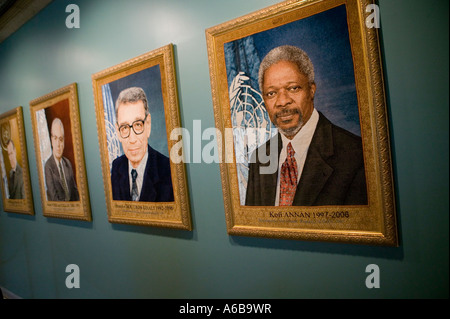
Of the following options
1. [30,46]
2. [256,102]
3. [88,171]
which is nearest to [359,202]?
[256,102]

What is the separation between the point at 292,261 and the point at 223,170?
67 centimetres

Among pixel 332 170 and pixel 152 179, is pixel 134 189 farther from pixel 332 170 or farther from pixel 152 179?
pixel 332 170

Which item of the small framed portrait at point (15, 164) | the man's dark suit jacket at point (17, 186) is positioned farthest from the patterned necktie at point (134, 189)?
the man's dark suit jacket at point (17, 186)

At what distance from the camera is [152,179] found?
6.56 ft

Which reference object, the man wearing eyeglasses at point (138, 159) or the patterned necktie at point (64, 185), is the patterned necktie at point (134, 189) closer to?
the man wearing eyeglasses at point (138, 159)

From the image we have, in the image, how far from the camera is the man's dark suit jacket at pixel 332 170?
1.30 meters

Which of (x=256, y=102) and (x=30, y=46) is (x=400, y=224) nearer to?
(x=256, y=102)

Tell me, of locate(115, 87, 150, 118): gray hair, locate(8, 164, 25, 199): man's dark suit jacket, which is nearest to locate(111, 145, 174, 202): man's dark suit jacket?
locate(115, 87, 150, 118): gray hair

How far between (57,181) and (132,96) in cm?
145

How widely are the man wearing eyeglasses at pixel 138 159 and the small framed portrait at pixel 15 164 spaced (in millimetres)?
1708

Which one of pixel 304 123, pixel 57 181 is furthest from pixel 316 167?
pixel 57 181

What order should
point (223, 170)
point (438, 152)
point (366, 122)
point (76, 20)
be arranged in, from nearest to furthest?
1. point (438, 152)
2. point (366, 122)
3. point (223, 170)
4. point (76, 20)

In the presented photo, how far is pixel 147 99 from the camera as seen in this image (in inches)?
76.7

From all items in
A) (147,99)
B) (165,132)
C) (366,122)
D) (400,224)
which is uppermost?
(147,99)
